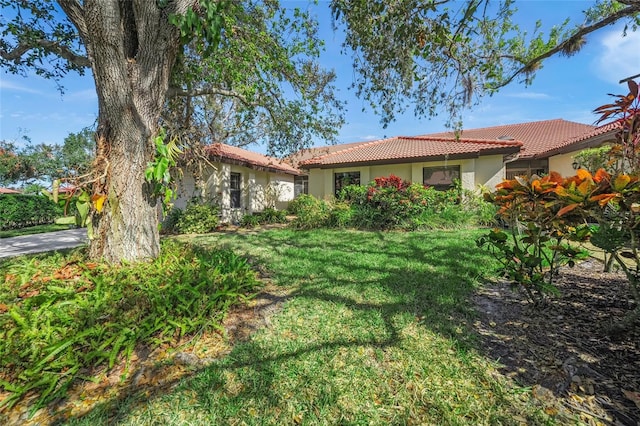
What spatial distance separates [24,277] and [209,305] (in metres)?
2.60

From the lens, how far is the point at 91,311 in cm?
264

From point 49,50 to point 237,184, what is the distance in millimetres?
7919

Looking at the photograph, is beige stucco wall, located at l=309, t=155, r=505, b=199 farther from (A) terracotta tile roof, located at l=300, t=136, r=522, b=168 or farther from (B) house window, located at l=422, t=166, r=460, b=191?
(A) terracotta tile roof, located at l=300, t=136, r=522, b=168

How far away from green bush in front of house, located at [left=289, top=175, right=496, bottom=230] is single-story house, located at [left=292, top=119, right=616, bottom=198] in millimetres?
1258

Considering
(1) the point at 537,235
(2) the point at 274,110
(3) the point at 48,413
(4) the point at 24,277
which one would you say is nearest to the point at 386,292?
(1) the point at 537,235

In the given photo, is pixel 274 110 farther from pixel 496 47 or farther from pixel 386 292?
pixel 386 292

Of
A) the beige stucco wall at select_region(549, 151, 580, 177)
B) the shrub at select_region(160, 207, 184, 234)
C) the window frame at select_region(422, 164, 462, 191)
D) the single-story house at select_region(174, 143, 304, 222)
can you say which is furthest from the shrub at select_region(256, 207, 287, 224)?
the beige stucco wall at select_region(549, 151, 580, 177)

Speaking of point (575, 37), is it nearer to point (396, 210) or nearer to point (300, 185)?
point (396, 210)

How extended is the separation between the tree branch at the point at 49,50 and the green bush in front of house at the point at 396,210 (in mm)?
7332

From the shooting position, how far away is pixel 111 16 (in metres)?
3.40

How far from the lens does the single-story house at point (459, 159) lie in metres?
A: 11.1

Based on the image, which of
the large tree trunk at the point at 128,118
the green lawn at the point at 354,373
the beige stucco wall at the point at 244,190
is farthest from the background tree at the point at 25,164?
the green lawn at the point at 354,373

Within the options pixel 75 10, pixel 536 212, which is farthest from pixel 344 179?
pixel 536 212

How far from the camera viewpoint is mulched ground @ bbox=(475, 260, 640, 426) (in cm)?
174
